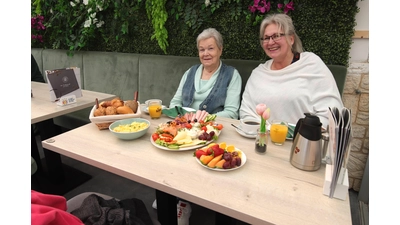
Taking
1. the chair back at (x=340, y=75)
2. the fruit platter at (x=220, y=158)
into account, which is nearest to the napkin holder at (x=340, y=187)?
the fruit platter at (x=220, y=158)

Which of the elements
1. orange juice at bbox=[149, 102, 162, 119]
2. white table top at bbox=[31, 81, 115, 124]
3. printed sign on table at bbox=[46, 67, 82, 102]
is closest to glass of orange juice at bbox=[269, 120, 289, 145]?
orange juice at bbox=[149, 102, 162, 119]

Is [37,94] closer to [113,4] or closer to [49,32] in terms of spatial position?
[113,4]

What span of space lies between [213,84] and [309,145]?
1185 mm

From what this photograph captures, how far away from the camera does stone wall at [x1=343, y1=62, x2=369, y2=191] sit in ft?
6.15

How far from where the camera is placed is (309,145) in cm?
88

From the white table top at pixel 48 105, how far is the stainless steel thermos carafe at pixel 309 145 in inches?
59.3

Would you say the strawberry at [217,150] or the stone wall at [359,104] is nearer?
the strawberry at [217,150]

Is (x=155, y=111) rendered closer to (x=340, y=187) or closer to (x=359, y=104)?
(x=340, y=187)

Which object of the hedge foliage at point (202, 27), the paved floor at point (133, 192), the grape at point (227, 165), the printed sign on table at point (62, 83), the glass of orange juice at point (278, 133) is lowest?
the paved floor at point (133, 192)

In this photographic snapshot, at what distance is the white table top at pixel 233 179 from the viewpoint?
703mm

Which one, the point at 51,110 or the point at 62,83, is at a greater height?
the point at 62,83

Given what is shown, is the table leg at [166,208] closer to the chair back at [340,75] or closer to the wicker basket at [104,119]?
the wicker basket at [104,119]

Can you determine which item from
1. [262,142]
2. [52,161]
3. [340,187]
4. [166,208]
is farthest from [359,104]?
[52,161]

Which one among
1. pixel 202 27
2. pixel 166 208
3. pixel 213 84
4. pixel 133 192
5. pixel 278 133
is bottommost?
pixel 133 192
